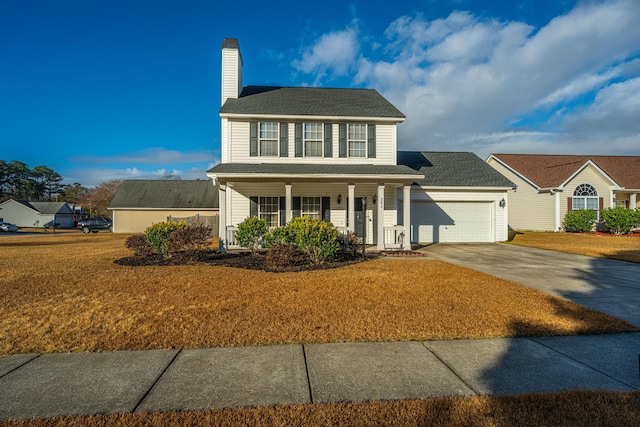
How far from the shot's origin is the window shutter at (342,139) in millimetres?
14242

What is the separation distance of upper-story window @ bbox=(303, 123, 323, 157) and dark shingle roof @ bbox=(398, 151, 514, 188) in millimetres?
5360

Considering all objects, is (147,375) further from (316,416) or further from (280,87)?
(280,87)

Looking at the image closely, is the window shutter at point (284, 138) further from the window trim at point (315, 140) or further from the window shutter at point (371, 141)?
the window shutter at point (371, 141)

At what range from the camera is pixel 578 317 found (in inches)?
205

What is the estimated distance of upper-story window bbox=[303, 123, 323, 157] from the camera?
14195 mm

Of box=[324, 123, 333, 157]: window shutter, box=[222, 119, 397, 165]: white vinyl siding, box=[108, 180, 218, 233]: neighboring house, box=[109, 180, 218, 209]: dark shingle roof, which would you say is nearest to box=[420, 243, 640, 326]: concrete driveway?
box=[222, 119, 397, 165]: white vinyl siding

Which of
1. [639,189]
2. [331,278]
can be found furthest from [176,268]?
[639,189]

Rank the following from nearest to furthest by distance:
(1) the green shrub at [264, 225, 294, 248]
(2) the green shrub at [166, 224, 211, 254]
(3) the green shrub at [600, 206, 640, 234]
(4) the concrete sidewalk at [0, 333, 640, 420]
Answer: (4) the concrete sidewalk at [0, 333, 640, 420], (1) the green shrub at [264, 225, 294, 248], (2) the green shrub at [166, 224, 211, 254], (3) the green shrub at [600, 206, 640, 234]

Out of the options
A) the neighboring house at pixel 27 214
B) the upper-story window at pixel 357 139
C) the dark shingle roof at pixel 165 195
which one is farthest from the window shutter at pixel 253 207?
the neighboring house at pixel 27 214

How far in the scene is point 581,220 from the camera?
67.4ft

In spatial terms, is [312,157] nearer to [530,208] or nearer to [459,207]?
[459,207]

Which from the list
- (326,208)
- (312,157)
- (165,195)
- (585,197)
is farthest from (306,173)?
(165,195)

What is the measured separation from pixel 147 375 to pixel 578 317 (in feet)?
20.4

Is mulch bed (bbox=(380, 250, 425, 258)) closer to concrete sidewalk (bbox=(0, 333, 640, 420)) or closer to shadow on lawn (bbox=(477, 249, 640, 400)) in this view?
shadow on lawn (bbox=(477, 249, 640, 400))
